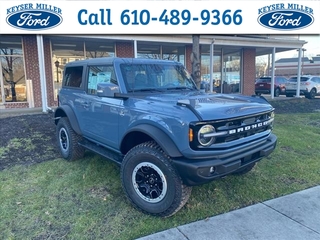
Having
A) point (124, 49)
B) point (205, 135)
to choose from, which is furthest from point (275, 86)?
point (205, 135)

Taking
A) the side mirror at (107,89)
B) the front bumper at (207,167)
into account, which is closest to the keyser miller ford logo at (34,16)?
the side mirror at (107,89)

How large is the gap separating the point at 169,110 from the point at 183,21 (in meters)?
7.64

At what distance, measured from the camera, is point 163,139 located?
3021 millimetres

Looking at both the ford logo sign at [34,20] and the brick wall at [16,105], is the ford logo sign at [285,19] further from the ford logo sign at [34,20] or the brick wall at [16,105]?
the brick wall at [16,105]

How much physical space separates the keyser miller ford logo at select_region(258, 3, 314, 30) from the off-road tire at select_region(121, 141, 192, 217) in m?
9.96

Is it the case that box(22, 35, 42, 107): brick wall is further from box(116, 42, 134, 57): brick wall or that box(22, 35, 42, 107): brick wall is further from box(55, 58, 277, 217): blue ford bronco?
box(55, 58, 277, 217): blue ford bronco

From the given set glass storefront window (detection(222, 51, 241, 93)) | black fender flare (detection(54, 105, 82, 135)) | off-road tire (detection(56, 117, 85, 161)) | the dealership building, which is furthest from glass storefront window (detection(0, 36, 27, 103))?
glass storefront window (detection(222, 51, 241, 93))

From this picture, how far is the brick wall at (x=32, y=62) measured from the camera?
12039 millimetres

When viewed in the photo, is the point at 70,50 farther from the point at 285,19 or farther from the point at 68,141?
the point at 285,19

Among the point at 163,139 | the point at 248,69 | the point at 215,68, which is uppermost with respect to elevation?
the point at 215,68

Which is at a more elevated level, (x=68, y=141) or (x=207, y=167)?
(x=207, y=167)

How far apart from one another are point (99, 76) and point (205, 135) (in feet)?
7.54

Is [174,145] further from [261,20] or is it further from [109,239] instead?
[261,20]

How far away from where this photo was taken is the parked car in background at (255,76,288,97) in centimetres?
2053
